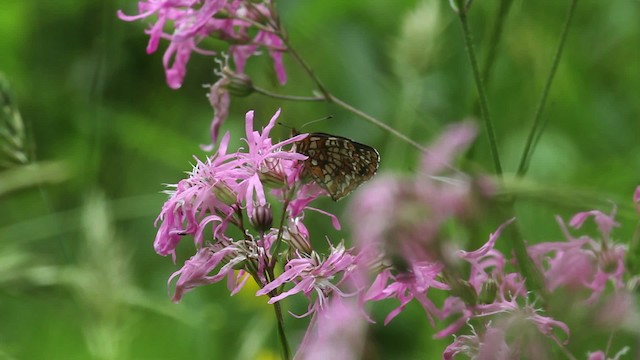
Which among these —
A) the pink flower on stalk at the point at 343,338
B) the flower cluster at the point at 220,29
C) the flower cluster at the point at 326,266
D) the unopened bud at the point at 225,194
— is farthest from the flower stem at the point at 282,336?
the flower cluster at the point at 220,29

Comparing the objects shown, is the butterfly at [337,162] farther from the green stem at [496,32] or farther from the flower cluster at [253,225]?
the green stem at [496,32]

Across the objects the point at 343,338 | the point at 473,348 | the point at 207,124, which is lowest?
the point at 207,124

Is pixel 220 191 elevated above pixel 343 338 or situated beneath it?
situated beneath

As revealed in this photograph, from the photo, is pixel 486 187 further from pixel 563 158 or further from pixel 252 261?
pixel 563 158

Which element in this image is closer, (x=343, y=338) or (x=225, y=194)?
(x=343, y=338)

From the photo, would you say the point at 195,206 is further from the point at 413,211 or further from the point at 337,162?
the point at 413,211

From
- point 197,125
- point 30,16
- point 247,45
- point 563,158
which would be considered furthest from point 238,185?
point 30,16

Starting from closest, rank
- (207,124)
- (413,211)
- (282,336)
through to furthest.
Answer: (413,211), (282,336), (207,124)

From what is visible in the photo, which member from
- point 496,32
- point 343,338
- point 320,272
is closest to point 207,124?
point 496,32
